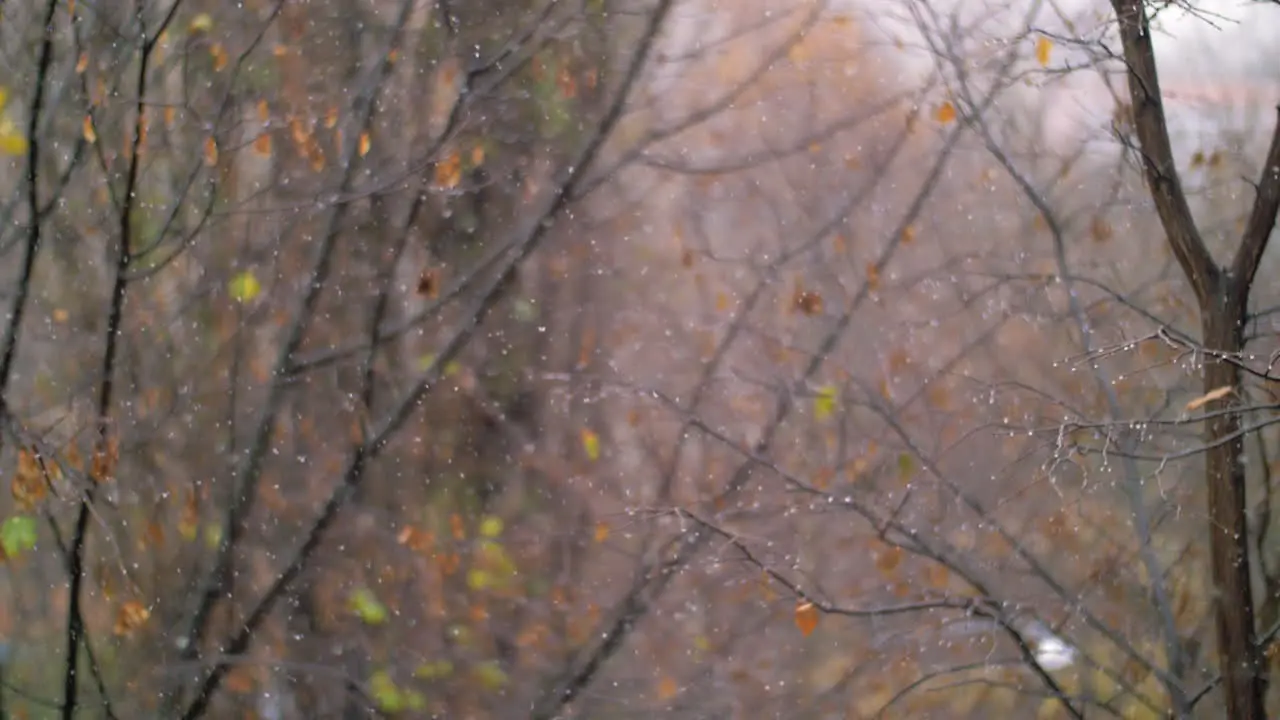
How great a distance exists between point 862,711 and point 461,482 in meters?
1.53

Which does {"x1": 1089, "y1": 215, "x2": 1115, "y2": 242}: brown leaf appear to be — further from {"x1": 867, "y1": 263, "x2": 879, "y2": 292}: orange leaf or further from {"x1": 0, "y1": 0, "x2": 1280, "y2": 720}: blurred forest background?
{"x1": 867, "y1": 263, "x2": 879, "y2": 292}: orange leaf

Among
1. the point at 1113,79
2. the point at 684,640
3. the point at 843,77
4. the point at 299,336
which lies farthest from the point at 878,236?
the point at 299,336

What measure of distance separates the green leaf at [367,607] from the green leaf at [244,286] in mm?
995

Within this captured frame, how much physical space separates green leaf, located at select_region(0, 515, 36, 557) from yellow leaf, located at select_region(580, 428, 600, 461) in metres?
1.70

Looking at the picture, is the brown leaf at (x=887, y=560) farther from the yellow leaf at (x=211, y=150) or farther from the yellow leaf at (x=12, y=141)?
the yellow leaf at (x=12, y=141)

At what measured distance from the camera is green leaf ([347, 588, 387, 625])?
409 centimetres

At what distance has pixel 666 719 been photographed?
4.28 meters

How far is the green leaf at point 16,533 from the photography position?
3.64 m

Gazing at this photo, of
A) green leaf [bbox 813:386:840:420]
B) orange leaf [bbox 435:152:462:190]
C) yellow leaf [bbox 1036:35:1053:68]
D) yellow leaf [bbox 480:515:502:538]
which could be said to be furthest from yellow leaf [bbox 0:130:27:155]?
yellow leaf [bbox 1036:35:1053:68]

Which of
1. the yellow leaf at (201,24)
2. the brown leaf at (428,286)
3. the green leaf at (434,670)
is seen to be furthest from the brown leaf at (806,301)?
the yellow leaf at (201,24)

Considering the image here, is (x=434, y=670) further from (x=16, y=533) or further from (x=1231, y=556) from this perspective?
(x=1231, y=556)

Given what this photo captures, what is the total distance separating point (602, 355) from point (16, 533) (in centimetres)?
186

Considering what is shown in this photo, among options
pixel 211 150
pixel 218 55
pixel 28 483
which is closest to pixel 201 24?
pixel 218 55

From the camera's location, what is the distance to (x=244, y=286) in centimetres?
392
